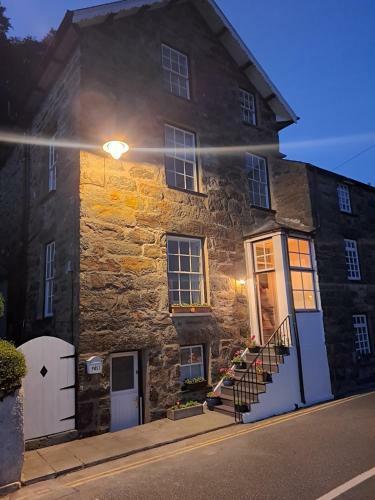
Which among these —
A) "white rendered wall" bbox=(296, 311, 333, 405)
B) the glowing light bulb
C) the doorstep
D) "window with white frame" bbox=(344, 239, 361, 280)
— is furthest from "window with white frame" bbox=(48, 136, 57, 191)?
"window with white frame" bbox=(344, 239, 361, 280)

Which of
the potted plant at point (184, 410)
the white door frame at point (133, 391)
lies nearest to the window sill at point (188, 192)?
the white door frame at point (133, 391)

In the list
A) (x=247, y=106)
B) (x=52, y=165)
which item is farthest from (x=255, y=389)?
A: (x=247, y=106)

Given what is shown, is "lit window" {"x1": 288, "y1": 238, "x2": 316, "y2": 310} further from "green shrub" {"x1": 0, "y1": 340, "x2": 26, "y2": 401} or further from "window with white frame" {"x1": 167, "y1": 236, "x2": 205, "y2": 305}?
"green shrub" {"x1": 0, "y1": 340, "x2": 26, "y2": 401}

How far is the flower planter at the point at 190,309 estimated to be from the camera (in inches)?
395

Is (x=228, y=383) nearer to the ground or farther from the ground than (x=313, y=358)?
nearer to the ground

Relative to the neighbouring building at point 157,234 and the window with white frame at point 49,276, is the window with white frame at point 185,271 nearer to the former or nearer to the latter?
the neighbouring building at point 157,234

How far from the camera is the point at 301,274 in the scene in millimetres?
11773

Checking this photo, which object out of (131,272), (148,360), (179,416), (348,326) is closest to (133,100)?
(131,272)

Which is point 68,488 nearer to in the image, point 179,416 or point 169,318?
point 179,416

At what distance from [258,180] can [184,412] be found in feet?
29.1

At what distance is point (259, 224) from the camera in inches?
516

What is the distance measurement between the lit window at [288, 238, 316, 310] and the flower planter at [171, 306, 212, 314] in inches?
110

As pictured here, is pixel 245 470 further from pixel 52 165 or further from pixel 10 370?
pixel 52 165

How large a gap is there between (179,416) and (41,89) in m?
11.1
